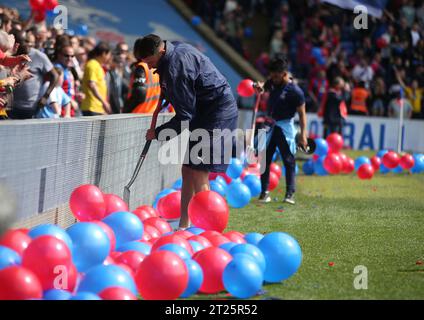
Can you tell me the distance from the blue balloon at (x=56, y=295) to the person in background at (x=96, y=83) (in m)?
6.63

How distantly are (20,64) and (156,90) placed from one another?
3.83 m

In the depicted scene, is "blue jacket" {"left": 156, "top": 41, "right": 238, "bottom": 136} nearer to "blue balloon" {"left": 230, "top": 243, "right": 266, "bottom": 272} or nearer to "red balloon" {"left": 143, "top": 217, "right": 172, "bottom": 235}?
"red balloon" {"left": 143, "top": 217, "right": 172, "bottom": 235}

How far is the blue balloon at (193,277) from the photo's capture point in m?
5.18

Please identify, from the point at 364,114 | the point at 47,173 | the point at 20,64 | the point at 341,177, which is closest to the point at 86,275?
the point at 47,173

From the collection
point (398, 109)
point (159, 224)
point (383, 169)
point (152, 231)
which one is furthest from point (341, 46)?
point (152, 231)

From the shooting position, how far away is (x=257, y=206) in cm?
1037

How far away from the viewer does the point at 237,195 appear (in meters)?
9.91

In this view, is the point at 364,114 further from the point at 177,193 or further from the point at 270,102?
Result: the point at 177,193

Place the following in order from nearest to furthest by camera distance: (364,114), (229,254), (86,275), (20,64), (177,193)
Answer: (86,275)
(229,254)
(20,64)
(177,193)
(364,114)

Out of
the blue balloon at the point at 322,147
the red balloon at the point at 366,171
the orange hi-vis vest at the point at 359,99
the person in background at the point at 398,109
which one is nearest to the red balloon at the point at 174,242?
the red balloon at the point at 366,171

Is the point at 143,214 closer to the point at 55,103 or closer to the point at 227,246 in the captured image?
the point at 227,246

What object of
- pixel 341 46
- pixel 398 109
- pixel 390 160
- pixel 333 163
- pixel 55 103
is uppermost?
pixel 341 46

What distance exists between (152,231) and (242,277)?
1.90 m

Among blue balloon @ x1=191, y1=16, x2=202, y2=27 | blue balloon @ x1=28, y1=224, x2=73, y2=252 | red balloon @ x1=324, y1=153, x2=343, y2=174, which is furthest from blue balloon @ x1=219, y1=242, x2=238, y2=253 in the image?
blue balloon @ x1=191, y1=16, x2=202, y2=27
